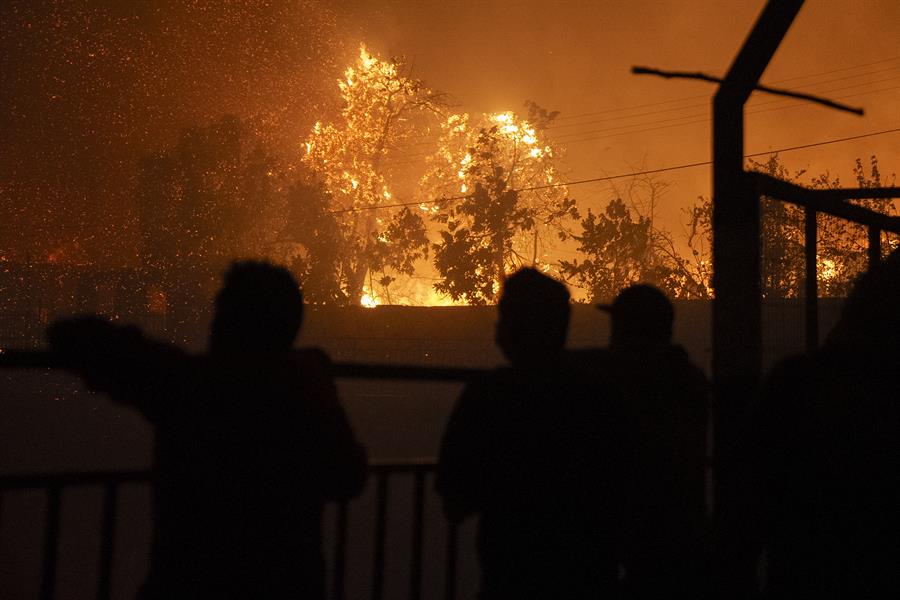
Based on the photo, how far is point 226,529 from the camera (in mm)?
1895

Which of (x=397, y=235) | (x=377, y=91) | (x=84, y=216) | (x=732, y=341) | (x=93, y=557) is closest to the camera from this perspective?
(x=732, y=341)

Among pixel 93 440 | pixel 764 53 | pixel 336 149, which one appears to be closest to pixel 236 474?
pixel 764 53

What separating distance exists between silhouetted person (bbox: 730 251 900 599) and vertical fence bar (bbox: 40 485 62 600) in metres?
1.76

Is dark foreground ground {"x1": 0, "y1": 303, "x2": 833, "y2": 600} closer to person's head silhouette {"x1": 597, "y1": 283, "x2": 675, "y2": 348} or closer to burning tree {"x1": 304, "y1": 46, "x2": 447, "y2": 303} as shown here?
person's head silhouette {"x1": 597, "y1": 283, "x2": 675, "y2": 348}

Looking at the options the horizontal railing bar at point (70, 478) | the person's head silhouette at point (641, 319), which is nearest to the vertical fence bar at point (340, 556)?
the horizontal railing bar at point (70, 478)

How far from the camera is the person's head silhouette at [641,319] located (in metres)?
3.03

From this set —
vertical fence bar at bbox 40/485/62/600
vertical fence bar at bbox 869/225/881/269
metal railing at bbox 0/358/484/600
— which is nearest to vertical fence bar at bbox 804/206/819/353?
vertical fence bar at bbox 869/225/881/269

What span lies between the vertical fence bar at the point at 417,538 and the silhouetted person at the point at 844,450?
125 cm

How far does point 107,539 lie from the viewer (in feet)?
7.79

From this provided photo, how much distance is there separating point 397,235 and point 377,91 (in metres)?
10.3

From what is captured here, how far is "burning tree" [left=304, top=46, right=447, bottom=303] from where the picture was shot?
4678cm

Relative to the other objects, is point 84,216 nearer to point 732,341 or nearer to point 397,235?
point 397,235

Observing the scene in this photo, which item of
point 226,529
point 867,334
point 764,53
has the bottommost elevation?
point 226,529

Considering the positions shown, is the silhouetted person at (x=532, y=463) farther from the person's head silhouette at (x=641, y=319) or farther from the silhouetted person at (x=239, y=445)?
the person's head silhouette at (x=641, y=319)
